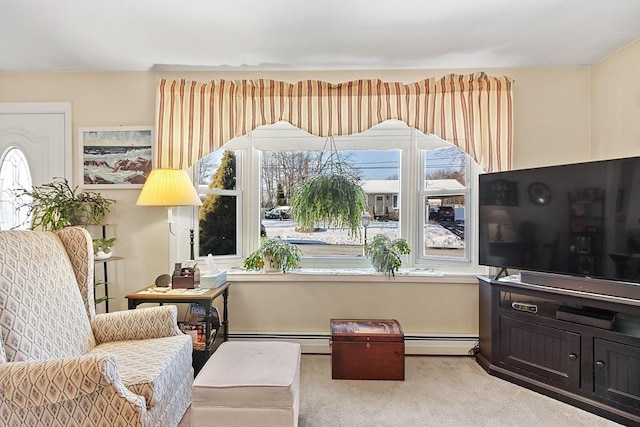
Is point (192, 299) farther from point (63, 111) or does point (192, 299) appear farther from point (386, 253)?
point (63, 111)

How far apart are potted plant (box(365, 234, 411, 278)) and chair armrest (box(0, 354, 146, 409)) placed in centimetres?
205

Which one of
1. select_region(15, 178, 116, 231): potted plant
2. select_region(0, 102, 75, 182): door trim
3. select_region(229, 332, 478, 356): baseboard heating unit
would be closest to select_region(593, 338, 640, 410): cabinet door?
select_region(229, 332, 478, 356): baseboard heating unit

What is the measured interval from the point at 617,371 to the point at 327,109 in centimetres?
255

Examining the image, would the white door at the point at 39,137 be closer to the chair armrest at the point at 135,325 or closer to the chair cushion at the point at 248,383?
the chair armrest at the point at 135,325

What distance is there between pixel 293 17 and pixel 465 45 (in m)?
1.27

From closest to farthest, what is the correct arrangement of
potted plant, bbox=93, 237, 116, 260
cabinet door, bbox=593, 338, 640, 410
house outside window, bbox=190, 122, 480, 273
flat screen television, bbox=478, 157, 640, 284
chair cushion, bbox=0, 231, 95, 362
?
chair cushion, bbox=0, 231, 95, 362
cabinet door, bbox=593, 338, 640, 410
flat screen television, bbox=478, 157, 640, 284
potted plant, bbox=93, 237, 116, 260
house outside window, bbox=190, 122, 480, 273

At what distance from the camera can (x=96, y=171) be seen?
2.92m

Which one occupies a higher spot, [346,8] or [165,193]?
[346,8]

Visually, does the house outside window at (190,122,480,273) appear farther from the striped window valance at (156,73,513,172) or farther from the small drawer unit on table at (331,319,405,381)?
the small drawer unit on table at (331,319,405,381)

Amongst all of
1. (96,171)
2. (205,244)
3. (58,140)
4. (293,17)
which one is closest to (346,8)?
(293,17)

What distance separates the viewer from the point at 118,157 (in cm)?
292

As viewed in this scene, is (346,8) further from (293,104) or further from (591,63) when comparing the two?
(591,63)

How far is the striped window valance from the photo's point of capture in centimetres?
282

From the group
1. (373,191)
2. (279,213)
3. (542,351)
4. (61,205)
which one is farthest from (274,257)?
(542,351)
